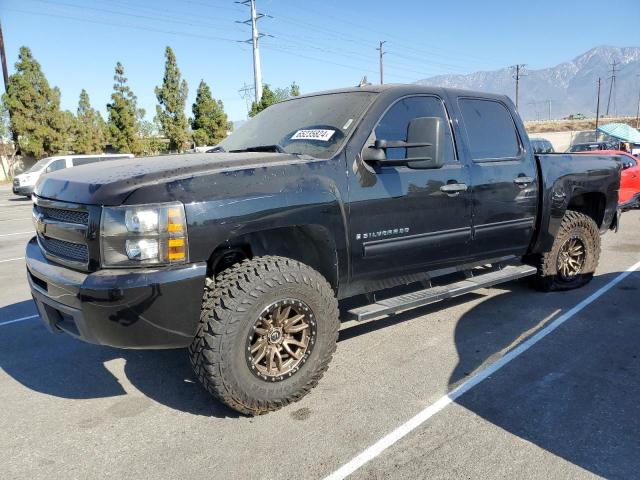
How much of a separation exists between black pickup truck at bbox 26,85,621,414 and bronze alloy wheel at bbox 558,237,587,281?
1.01m

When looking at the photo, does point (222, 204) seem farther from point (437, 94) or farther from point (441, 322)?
point (441, 322)

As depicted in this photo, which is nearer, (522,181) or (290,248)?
(290,248)

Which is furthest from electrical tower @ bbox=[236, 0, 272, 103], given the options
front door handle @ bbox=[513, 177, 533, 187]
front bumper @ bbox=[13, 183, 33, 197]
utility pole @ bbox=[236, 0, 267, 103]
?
front door handle @ bbox=[513, 177, 533, 187]

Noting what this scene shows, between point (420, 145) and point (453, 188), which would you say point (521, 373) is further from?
point (420, 145)

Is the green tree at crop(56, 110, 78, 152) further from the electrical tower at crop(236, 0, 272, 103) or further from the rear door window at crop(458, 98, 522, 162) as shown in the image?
the rear door window at crop(458, 98, 522, 162)

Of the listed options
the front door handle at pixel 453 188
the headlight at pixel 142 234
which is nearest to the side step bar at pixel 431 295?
the front door handle at pixel 453 188

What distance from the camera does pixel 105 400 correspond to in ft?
11.0

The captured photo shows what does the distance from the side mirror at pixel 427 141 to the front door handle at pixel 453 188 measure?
0.40 metres

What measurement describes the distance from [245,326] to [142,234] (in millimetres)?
754

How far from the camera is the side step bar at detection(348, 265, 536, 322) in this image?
3.53 meters

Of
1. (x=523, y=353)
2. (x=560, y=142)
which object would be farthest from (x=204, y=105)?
(x=560, y=142)

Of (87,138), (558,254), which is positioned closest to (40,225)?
(558,254)

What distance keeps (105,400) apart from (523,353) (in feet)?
9.82

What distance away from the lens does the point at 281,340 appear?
10.2ft
